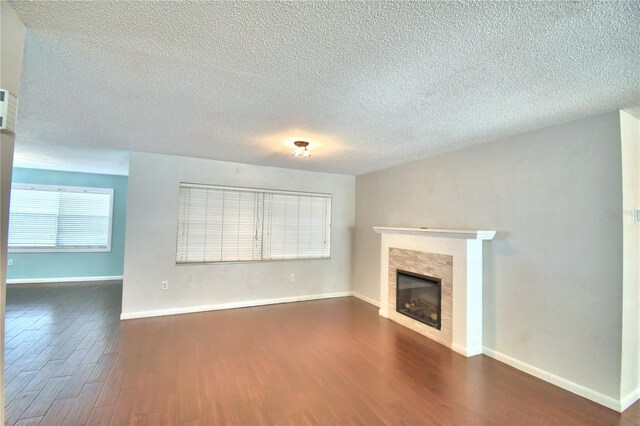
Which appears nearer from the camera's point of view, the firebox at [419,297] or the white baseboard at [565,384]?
the white baseboard at [565,384]

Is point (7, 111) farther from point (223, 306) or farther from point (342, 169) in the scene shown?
point (342, 169)

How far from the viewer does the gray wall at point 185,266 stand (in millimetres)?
4234

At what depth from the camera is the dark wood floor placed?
7.02 feet

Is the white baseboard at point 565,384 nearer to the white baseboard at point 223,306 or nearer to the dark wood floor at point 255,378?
the dark wood floor at point 255,378

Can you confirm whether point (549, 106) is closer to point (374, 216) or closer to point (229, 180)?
point (374, 216)

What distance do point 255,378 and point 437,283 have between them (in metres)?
2.48

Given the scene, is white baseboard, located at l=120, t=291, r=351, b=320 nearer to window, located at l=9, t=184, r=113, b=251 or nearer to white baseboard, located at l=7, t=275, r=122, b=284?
white baseboard, located at l=7, t=275, r=122, b=284

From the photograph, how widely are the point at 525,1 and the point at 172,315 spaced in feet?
16.6

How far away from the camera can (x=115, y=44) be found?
164 cm

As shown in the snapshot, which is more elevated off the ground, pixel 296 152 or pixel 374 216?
pixel 296 152

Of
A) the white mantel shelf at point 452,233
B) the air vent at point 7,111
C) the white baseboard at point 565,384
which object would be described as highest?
the air vent at point 7,111

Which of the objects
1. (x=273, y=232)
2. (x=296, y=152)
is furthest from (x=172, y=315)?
(x=296, y=152)

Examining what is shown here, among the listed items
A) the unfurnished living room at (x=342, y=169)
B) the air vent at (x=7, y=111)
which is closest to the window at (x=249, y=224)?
the unfurnished living room at (x=342, y=169)

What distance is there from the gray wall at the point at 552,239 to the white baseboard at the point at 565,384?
4 cm
